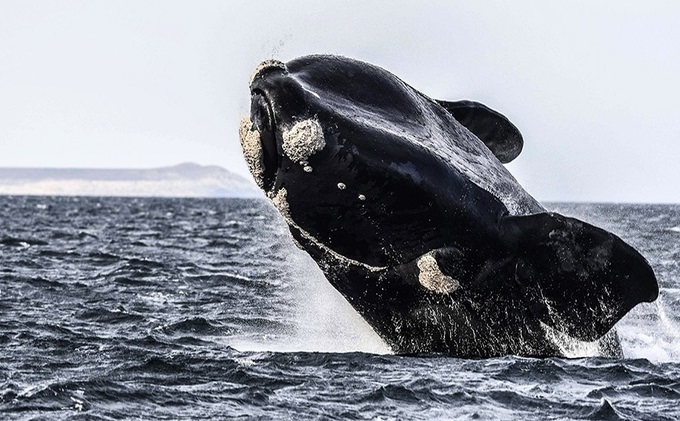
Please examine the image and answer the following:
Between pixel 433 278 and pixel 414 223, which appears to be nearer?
pixel 414 223

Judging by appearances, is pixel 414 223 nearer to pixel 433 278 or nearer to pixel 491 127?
pixel 433 278

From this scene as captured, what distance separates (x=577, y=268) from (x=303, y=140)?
87.4 inches

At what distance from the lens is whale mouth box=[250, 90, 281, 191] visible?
25.5 feet

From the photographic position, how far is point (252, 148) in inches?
309

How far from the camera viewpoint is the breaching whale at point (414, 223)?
7.82 metres

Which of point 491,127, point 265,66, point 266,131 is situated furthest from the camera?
point 491,127

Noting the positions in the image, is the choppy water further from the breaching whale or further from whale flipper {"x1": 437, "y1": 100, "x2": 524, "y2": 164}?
whale flipper {"x1": 437, "y1": 100, "x2": 524, "y2": 164}

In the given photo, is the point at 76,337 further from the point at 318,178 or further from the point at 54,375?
the point at 318,178

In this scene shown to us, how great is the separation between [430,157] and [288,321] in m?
6.03

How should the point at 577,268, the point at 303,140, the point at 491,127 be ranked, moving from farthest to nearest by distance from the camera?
1. the point at 491,127
2. the point at 577,268
3. the point at 303,140

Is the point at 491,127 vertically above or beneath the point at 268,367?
above

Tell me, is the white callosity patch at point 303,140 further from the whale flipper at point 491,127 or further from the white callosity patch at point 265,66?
the whale flipper at point 491,127

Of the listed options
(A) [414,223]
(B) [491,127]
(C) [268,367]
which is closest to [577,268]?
(A) [414,223]

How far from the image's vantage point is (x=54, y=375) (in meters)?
9.59
